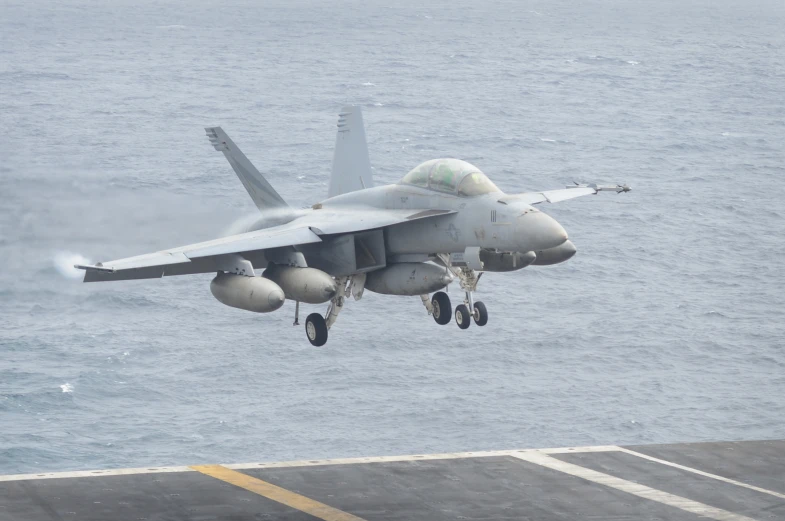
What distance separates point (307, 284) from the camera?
4034 centimetres

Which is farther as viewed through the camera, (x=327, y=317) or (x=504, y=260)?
(x=327, y=317)

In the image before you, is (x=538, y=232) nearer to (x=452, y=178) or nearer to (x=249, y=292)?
(x=452, y=178)

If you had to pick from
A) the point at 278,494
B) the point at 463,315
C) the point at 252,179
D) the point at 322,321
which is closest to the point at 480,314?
the point at 463,315

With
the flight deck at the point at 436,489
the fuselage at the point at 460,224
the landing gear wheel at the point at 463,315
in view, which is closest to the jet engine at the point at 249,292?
the fuselage at the point at 460,224

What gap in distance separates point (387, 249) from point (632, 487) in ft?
90.6

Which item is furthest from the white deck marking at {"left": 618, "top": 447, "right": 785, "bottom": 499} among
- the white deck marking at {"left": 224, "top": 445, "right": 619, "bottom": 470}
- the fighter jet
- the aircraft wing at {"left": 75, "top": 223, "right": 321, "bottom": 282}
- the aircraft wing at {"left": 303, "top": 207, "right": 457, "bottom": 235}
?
the aircraft wing at {"left": 75, "top": 223, "right": 321, "bottom": 282}

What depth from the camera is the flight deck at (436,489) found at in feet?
190

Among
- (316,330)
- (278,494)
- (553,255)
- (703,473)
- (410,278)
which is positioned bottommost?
(278,494)

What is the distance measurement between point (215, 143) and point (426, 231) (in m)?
10.7

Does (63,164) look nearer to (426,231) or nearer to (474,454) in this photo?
(474,454)

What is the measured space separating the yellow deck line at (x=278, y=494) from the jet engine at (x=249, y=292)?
61.3ft

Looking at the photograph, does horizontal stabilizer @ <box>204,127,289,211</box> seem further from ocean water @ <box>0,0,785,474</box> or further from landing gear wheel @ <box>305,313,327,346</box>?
ocean water @ <box>0,0,785,474</box>

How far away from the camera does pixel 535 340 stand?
4705 inches

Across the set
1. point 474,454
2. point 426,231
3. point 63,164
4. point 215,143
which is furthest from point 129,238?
point 63,164
